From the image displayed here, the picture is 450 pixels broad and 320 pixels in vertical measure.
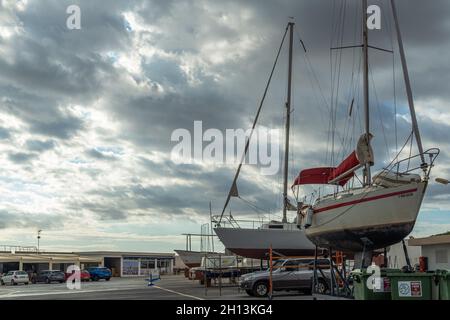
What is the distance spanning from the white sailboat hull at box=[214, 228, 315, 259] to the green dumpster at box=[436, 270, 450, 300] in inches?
809

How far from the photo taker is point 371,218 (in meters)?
18.0

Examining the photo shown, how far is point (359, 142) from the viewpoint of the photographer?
20.1 meters

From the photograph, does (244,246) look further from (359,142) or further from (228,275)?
(359,142)

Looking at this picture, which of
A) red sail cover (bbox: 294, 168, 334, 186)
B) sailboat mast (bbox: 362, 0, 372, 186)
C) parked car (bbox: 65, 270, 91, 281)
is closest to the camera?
A: sailboat mast (bbox: 362, 0, 372, 186)

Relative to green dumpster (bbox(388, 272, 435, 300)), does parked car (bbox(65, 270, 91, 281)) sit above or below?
below

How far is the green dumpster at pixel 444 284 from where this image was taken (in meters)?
12.9

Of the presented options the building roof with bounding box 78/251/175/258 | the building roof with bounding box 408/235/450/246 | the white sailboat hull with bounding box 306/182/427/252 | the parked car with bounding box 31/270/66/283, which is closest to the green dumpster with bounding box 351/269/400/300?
the white sailboat hull with bounding box 306/182/427/252

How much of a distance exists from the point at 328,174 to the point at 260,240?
33.6ft

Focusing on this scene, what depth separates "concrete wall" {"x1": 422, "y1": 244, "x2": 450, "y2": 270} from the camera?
2967cm

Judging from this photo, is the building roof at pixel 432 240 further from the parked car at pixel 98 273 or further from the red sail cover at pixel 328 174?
the parked car at pixel 98 273

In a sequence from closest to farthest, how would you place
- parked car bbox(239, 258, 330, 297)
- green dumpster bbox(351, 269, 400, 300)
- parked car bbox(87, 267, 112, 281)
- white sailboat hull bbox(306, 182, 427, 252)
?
green dumpster bbox(351, 269, 400, 300) → white sailboat hull bbox(306, 182, 427, 252) → parked car bbox(239, 258, 330, 297) → parked car bbox(87, 267, 112, 281)

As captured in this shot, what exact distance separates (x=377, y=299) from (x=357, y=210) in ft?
13.9

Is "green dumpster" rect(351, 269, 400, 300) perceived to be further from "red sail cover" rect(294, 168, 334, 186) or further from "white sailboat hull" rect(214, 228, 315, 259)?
"white sailboat hull" rect(214, 228, 315, 259)
